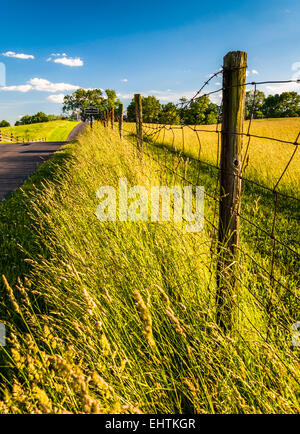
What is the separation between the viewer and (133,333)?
1.48 m

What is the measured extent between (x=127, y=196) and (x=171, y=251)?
1.46 m

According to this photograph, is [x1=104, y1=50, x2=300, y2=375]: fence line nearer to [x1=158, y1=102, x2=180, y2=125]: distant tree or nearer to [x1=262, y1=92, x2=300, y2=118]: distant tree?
[x1=158, y1=102, x2=180, y2=125]: distant tree

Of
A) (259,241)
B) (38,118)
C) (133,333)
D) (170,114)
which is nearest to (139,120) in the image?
(170,114)

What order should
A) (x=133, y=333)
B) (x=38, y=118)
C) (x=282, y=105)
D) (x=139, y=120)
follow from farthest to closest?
(x=38, y=118) < (x=282, y=105) < (x=139, y=120) < (x=133, y=333)

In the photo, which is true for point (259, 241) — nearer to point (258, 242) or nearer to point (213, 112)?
point (258, 242)

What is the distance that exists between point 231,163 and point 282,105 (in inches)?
3700

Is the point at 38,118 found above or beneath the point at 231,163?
above

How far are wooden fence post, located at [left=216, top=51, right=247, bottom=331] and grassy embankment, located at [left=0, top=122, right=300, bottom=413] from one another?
13cm

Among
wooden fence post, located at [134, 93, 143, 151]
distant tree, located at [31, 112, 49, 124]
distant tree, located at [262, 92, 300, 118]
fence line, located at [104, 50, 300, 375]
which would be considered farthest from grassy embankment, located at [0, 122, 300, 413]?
distant tree, located at [31, 112, 49, 124]

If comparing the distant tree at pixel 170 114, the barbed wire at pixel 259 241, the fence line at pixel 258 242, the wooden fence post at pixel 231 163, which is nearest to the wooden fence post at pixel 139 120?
the fence line at pixel 258 242

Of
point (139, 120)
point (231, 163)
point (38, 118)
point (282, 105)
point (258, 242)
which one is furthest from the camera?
point (38, 118)

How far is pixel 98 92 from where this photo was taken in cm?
12369

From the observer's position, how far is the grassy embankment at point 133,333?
3.75 ft
